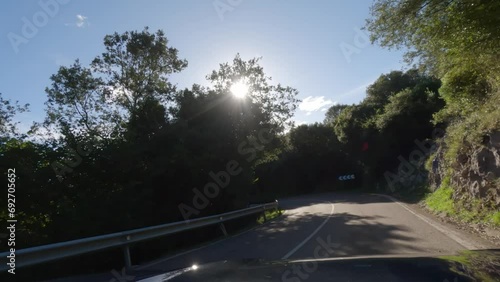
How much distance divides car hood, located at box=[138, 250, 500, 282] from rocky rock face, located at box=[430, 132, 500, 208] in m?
10.7

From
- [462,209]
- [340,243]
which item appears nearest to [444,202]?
[462,209]

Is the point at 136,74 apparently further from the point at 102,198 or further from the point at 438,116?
the point at 438,116

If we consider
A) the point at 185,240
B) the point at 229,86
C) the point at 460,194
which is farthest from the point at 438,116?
the point at 185,240

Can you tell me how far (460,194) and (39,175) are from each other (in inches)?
625

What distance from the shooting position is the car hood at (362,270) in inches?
110

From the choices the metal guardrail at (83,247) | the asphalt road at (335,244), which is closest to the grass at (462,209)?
the asphalt road at (335,244)

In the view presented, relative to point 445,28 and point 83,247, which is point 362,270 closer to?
point 83,247

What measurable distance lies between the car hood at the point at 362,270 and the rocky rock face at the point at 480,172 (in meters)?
10.7

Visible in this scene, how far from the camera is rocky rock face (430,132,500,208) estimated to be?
43.8ft

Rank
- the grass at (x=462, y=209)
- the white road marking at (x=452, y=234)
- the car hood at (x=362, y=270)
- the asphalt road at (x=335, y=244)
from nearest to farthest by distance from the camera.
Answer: the car hood at (x=362, y=270) → the asphalt road at (x=335, y=244) → the white road marking at (x=452, y=234) → the grass at (x=462, y=209)

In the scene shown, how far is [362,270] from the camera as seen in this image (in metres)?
3.06

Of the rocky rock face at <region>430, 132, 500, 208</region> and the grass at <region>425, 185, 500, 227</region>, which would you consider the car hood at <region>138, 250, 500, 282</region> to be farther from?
the rocky rock face at <region>430, 132, 500, 208</region>

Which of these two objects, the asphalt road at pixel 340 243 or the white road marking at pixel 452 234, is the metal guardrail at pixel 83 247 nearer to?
the asphalt road at pixel 340 243

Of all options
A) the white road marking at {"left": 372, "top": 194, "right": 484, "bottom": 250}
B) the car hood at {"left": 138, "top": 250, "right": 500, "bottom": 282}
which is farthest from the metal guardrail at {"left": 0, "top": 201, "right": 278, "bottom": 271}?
the white road marking at {"left": 372, "top": 194, "right": 484, "bottom": 250}
